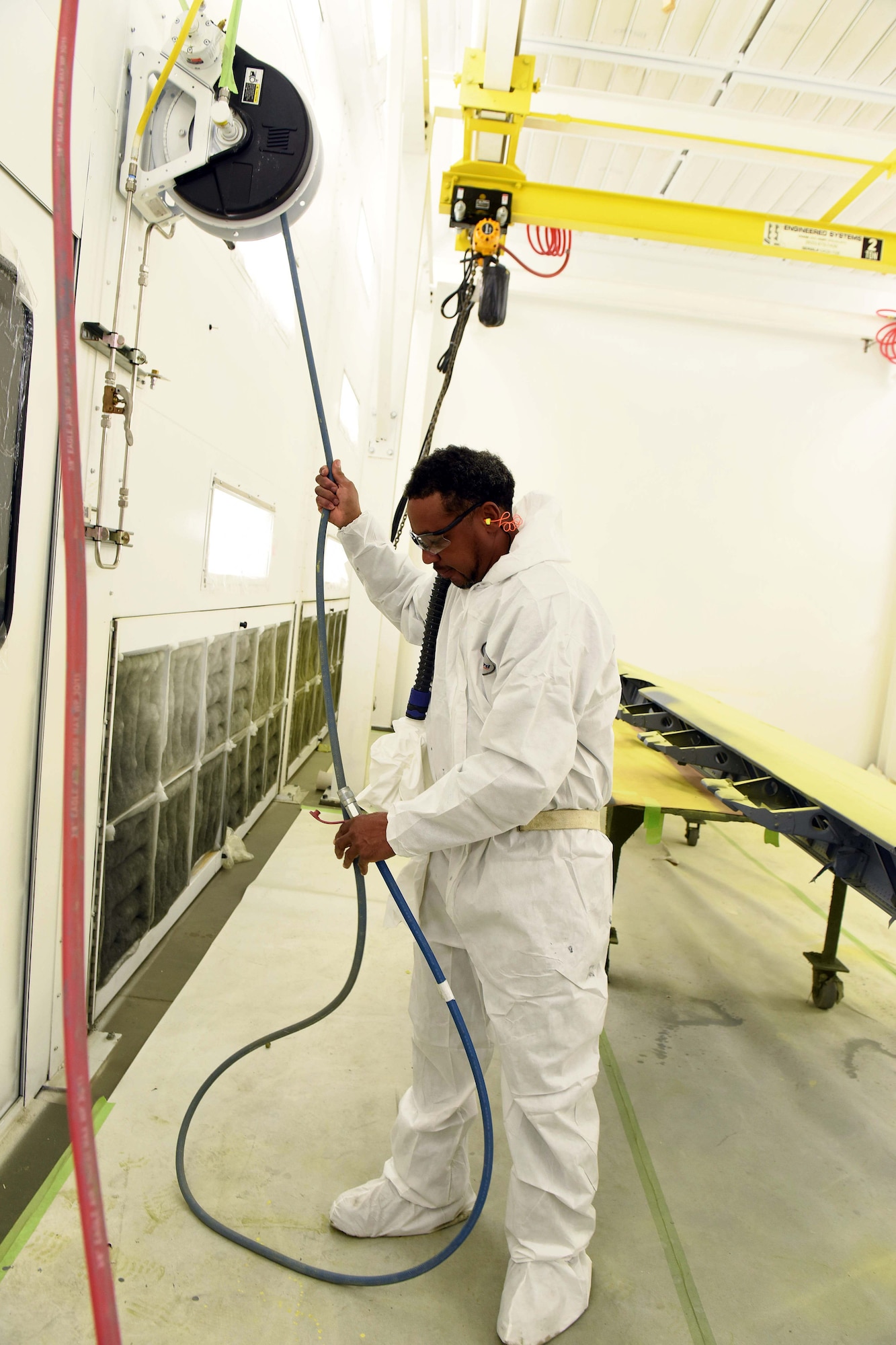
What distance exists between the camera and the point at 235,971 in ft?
8.36

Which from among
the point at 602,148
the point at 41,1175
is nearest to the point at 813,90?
the point at 602,148

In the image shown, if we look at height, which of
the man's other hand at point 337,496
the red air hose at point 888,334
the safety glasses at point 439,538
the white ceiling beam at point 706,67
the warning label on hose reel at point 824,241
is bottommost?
the safety glasses at point 439,538

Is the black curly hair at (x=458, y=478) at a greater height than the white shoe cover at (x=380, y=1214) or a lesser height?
greater

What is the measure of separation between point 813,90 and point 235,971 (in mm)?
5491

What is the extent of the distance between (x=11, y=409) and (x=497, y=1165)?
198 centimetres

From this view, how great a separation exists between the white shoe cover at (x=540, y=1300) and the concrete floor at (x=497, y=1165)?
5 cm

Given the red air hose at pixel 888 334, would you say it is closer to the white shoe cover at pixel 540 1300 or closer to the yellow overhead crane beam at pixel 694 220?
the yellow overhead crane beam at pixel 694 220

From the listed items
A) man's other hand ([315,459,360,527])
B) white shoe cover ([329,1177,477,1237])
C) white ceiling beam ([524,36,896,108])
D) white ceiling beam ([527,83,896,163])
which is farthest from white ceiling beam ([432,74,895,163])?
white shoe cover ([329,1177,477,1237])

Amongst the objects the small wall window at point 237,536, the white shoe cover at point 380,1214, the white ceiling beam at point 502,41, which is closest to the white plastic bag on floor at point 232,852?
the small wall window at point 237,536

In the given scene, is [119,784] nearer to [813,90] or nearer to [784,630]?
[813,90]

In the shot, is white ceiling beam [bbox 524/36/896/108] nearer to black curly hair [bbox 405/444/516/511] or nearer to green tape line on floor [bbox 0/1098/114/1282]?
black curly hair [bbox 405/444/516/511]

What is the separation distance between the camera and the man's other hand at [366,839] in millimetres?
1370

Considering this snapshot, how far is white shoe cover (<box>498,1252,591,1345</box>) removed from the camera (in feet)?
4.51

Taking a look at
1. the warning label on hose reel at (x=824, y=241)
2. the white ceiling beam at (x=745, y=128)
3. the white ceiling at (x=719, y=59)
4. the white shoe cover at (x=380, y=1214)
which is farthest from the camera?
the white ceiling beam at (x=745, y=128)
